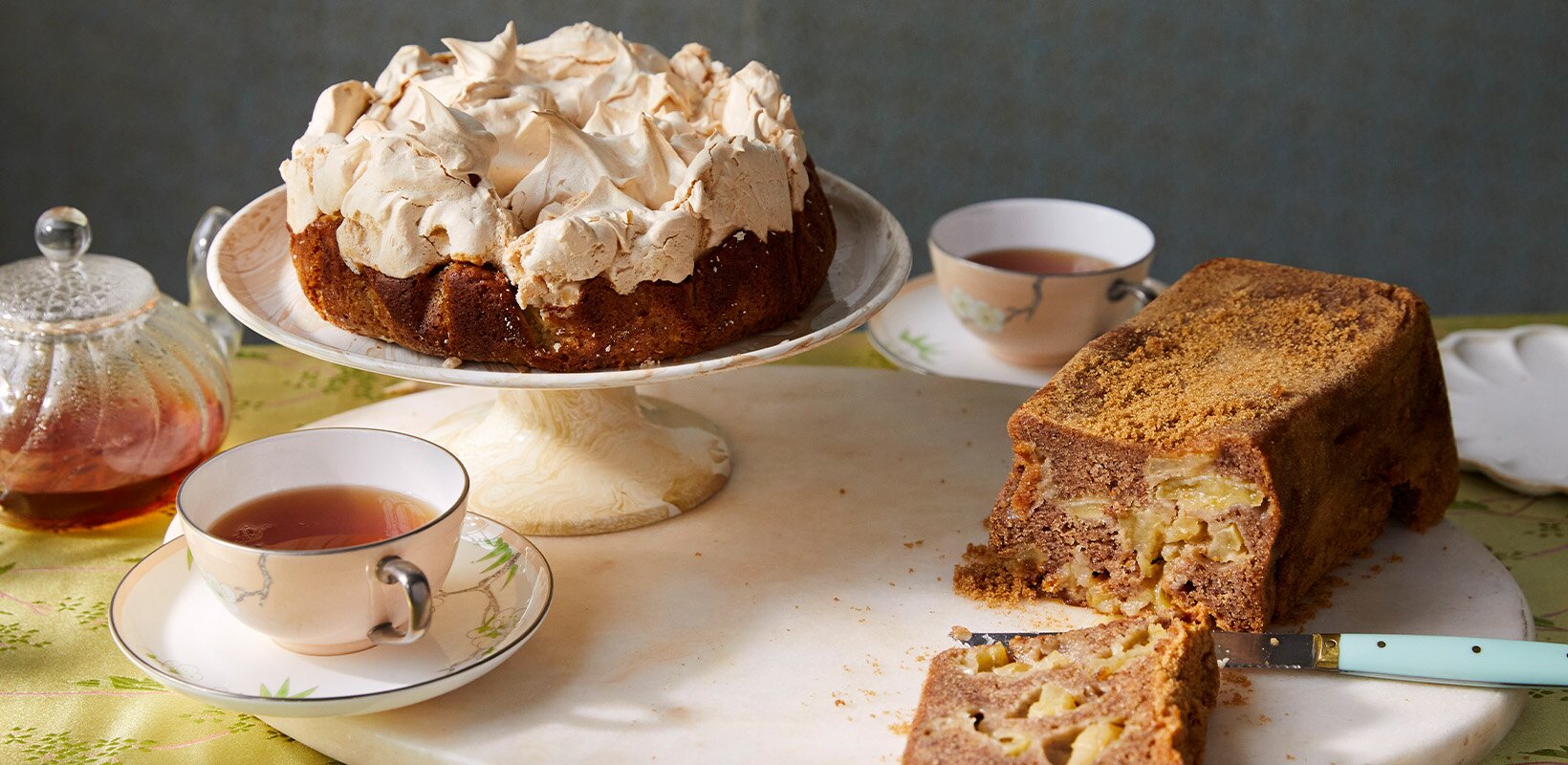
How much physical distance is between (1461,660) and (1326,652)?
0.14 m

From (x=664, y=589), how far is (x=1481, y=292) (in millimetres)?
3798

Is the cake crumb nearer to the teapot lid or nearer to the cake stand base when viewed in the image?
the cake stand base

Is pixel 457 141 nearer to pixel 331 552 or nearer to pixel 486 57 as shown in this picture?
pixel 486 57

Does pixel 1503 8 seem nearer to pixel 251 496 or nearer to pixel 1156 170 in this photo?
pixel 1156 170

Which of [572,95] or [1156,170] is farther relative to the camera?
[1156,170]

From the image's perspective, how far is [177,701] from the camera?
5.46 ft

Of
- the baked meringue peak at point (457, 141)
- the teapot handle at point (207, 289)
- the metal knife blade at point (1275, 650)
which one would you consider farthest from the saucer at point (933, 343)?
the teapot handle at point (207, 289)

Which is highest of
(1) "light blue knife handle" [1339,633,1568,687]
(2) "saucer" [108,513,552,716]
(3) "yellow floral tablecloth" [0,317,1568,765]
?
(1) "light blue knife handle" [1339,633,1568,687]

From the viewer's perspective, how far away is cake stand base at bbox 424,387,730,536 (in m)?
1.99

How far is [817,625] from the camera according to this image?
5.78ft

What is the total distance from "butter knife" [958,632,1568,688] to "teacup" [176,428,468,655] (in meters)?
0.67

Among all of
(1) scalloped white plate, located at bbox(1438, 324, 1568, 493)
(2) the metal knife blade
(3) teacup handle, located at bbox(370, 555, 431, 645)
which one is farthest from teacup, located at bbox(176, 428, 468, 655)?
(1) scalloped white plate, located at bbox(1438, 324, 1568, 493)

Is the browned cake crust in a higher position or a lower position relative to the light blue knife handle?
higher

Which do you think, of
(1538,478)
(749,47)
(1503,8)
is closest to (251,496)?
(1538,478)
